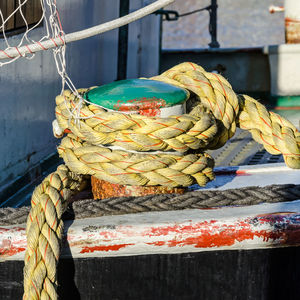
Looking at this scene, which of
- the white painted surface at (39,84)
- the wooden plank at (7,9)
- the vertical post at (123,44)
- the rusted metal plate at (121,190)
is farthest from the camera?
the vertical post at (123,44)

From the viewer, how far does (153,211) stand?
1.43m

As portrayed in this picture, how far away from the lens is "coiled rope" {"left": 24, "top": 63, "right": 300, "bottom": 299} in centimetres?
128

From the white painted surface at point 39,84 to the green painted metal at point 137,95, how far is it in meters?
0.90

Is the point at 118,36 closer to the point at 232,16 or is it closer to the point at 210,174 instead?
the point at 210,174

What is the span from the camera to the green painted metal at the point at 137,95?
1451 millimetres

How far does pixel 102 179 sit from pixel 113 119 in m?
0.17

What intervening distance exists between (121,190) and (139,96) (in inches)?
10.1

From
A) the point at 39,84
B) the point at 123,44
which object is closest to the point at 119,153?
the point at 39,84

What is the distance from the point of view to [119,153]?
144cm

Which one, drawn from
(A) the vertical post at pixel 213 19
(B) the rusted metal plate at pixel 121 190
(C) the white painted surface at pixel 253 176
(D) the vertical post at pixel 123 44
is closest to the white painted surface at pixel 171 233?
(B) the rusted metal plate at pixel 121 190

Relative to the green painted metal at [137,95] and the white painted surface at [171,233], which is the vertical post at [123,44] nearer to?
the green painted metal at [137,95]

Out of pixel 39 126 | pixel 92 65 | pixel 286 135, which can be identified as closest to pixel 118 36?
pixel 92 65

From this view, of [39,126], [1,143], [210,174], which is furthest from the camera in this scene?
[39,126]

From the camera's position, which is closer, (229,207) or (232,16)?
(229,207)
